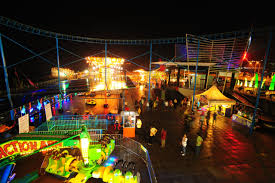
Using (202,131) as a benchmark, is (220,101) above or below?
above

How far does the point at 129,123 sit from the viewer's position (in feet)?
31.3

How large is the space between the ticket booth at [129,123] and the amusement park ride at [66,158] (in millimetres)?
2562

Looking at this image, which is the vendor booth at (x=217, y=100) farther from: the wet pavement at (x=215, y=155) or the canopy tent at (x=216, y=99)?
the wet pavement at (x=215, y=155)

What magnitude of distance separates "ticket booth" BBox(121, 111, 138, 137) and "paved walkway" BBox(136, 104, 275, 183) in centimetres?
72

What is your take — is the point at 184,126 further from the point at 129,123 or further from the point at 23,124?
the point at 23,124

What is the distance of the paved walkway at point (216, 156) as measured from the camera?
6.30m

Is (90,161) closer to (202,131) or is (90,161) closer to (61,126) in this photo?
(61,126)

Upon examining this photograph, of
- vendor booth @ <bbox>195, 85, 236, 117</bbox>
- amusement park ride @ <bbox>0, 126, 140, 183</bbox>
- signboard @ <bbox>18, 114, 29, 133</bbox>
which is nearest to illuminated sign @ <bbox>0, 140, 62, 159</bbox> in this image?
amusement park ride @ <bbox>0, 126, 140, 183</bbox>

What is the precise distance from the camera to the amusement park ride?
4292 millimetres

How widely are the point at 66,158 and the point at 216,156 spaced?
804 cm

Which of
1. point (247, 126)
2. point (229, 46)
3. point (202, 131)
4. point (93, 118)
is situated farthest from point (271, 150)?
point (93, 118)

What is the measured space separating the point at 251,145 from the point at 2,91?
3363 cm

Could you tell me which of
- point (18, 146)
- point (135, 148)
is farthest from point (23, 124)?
point (135, 148)

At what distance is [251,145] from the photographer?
9.12 m
